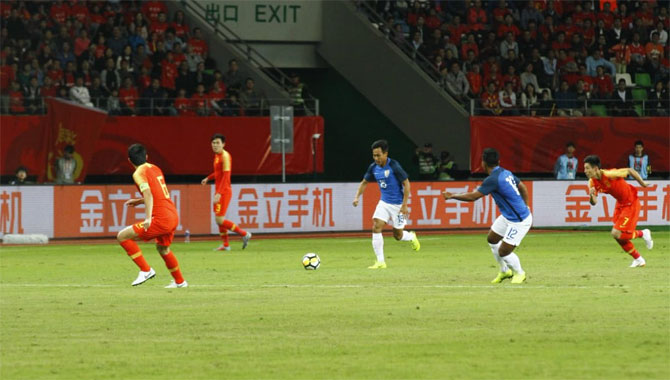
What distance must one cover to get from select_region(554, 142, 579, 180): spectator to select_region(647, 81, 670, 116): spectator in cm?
480

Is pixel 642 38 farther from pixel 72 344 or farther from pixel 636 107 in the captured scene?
pixel 72 344

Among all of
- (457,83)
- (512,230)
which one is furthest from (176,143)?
(512,230)

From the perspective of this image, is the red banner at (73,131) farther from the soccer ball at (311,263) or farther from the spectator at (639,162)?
the spectator at (639,162)

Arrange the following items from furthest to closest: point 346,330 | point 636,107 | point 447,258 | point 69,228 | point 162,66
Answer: point 636,107 → point 162,66 → point 69,228 → point 447,258 → point 346,330

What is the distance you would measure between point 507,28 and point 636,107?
4649 mm

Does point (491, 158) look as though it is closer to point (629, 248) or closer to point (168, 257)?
point (629, 248)

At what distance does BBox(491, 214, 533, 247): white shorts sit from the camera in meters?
17.2

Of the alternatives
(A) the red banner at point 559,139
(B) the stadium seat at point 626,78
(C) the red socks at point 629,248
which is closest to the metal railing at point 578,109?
(A) the red banner at point 559,139

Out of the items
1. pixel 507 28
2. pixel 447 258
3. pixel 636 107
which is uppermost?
pixel 507 28

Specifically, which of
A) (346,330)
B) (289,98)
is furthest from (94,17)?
(346,330)

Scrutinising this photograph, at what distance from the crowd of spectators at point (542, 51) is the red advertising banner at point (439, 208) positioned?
5.25 metres

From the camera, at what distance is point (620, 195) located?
2094 cm

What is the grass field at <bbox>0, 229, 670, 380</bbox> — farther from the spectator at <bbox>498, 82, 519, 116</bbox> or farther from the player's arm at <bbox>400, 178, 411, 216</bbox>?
the spectator at <bbox>498, 82, 519, 116</bbox>

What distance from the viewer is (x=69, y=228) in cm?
2942
